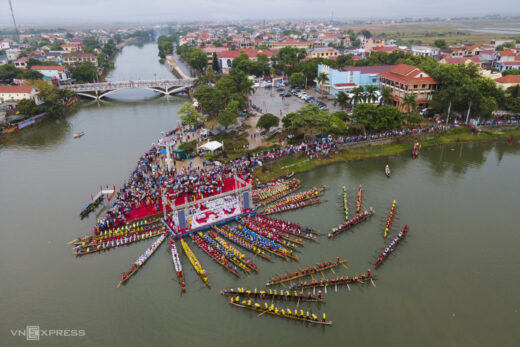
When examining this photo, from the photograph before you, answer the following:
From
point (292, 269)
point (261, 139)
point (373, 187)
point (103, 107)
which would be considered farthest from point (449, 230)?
point (103, 107)

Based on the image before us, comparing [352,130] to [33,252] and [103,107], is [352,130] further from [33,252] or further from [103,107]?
[103,107]

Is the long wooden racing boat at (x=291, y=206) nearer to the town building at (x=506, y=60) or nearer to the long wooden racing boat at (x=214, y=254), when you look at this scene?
the long wooden racing boat at (x=214, y=254)

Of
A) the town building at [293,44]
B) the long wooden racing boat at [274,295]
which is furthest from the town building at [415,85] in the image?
the town building at [293,44]

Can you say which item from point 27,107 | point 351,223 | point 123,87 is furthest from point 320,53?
point 351,223

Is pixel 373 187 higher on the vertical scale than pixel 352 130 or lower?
lower

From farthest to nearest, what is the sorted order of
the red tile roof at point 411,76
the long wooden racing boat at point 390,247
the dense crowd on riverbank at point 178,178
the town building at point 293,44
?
1. the town building at point 293,44
2. the red tile roof at point 411,76
3. the dense crowd on riverbank at point 178,178
4. the long wooden racing boat at point 390,247

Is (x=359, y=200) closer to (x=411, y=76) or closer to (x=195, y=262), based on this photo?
(x=195, y=262)
